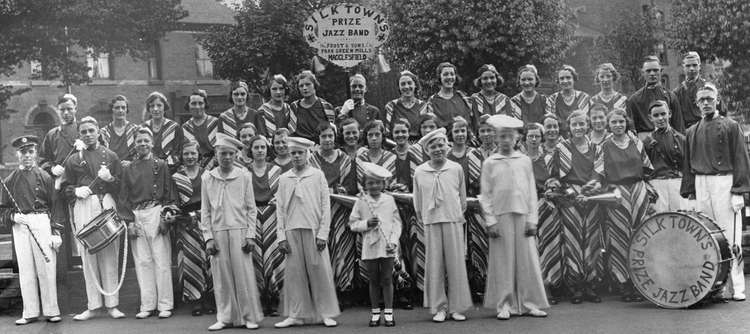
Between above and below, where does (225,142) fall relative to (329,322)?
above

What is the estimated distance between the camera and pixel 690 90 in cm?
1153

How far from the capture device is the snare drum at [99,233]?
941 centimetres

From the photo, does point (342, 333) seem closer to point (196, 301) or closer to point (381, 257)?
point (381, 257)

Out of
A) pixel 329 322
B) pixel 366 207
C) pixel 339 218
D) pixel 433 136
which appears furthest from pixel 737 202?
pixel 329 322

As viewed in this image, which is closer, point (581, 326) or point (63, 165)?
point (581, 326)

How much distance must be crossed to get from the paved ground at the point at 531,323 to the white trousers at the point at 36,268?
207mm

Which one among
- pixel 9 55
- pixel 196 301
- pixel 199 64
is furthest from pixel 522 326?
pixel 199 64

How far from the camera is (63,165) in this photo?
10.2m

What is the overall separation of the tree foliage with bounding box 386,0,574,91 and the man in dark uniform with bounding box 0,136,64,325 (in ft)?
56.7

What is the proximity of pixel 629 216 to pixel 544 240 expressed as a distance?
2.98 ft

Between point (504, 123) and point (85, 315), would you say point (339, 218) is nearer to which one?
point (504, 123)

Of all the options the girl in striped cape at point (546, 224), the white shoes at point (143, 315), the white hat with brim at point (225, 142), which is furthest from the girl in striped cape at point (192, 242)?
the girl in striped cape at point (546, 224)

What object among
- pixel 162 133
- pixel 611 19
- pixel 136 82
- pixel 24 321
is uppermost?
pixel 611 19

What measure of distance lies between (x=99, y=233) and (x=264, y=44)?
26215 millimetres
